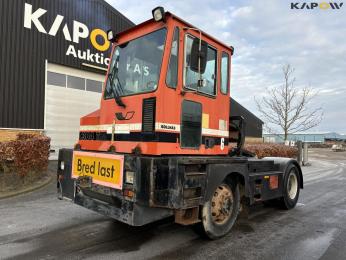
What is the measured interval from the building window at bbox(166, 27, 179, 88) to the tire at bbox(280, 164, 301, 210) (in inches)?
163

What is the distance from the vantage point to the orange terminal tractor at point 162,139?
4.55 m

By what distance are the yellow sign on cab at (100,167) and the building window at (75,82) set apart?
11.0 m

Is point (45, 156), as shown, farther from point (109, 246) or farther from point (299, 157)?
point (299, 157)

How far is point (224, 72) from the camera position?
593cm

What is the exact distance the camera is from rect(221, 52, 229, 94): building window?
587 cm

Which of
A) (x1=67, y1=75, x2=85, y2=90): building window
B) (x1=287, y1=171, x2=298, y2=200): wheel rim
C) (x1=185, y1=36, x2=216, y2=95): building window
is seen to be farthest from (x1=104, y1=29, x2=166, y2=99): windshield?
(x1=67, y1=75, x2=85, y2=90): building window

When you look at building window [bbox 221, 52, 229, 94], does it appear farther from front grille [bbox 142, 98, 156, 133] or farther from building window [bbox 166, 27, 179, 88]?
front grille [bbox 142, 98, 156, 133]

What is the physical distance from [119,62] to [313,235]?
436 centimetres

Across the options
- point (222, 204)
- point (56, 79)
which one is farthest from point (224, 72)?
point (56, 79)

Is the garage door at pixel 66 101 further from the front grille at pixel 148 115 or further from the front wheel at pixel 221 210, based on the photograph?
the front grille at pixel 148 115

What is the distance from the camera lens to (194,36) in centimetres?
517

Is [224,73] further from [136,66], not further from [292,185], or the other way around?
[292,185]

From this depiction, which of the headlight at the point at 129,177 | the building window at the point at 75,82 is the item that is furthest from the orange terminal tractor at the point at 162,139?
the building window at the point at 75,82

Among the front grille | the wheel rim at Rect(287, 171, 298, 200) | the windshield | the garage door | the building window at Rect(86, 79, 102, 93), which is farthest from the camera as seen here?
the building window at Rect(86, 79, 102, 93)
